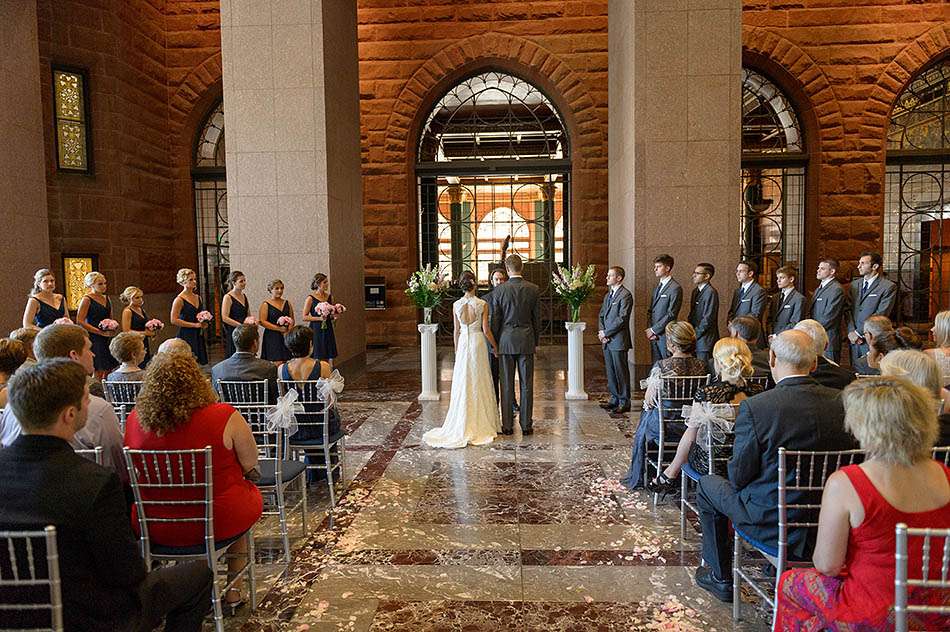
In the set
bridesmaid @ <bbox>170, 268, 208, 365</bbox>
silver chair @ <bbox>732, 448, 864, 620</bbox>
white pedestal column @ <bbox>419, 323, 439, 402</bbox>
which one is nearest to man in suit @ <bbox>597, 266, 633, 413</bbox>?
white pedestal column @ <bbox>419, 323, 439, 402</bbox>

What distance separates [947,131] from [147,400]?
538 inches

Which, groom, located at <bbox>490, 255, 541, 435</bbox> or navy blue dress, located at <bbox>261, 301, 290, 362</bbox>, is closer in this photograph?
groom, located at <bbox>490, 255, 541, 435</bbox>

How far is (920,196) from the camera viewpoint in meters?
11.6

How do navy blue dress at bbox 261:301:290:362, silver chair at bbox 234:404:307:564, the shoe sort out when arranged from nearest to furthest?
the shoe → silver chair at bbox 234:404:307:564 → navy blue dress at bbox 261:301:290:362

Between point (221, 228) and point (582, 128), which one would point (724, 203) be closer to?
point (582, 128)

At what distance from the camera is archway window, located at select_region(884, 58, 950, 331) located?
11.4 metres

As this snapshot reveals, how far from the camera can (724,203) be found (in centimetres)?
769

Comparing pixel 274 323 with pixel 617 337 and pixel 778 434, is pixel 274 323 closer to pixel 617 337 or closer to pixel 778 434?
pixel 617 337

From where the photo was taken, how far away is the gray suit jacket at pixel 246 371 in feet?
13.7

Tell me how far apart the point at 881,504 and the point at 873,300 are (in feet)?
18.7

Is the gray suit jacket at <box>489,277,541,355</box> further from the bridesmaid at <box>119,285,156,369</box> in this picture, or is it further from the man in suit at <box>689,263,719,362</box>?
the bridesmaid at <box>119,285,156,369</box>

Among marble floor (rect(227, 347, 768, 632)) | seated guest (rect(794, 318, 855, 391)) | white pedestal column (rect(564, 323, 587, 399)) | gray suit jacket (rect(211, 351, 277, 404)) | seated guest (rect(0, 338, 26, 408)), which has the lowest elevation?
marble floor (rect(227, 347, 768, 632))

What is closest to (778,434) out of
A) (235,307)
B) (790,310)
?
(790,310)

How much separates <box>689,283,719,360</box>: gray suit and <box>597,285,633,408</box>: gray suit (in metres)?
0.74
